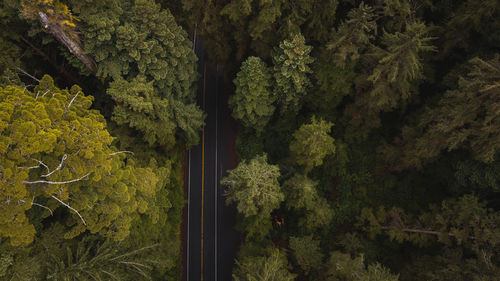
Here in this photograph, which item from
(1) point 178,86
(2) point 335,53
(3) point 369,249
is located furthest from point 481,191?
(1) point 178,86

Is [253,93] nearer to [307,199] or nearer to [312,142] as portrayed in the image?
[312,142]

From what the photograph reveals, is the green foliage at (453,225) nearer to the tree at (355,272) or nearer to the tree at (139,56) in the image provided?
the tree at (355,272)

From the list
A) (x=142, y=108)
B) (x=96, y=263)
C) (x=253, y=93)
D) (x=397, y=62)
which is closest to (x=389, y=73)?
(x=397, y=62)

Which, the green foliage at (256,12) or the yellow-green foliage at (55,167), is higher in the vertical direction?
the green foliage at (256,12)

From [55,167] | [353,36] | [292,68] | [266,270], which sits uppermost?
[353,36]

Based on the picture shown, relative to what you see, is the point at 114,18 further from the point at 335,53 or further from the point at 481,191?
the point at 481,191

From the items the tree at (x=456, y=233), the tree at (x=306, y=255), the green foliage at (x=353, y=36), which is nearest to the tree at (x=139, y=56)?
the green foliage at (x=353, y=36)
